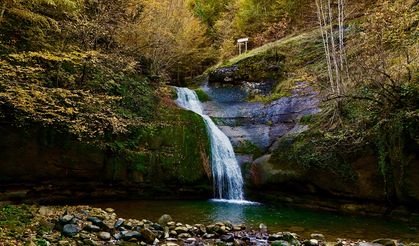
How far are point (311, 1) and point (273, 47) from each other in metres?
4.38

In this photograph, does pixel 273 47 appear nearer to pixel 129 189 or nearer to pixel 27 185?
pixel 129 189

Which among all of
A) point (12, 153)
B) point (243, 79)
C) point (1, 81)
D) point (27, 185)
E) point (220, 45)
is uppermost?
point (220, 45)

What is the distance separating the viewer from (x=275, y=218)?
9.39m

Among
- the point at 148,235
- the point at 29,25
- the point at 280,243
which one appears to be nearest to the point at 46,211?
the point at 148,235

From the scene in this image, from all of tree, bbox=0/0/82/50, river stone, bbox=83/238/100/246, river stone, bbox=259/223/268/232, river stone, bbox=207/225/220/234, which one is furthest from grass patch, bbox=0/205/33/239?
river stone, bbox=259/223/268/232

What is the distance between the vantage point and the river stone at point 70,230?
6494 mm

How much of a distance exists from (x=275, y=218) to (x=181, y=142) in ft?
16.2

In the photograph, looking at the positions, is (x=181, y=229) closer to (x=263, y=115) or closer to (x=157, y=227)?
(x=157, y=227)

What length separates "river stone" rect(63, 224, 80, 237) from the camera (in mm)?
6494

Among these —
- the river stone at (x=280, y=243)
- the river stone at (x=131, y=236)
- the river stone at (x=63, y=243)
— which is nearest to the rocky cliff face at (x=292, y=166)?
the river stone at (x=280, y=243)

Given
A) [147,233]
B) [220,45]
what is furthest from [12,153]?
[220,45]

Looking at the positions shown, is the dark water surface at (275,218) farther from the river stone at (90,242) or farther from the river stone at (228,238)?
the river stone at (90,242)

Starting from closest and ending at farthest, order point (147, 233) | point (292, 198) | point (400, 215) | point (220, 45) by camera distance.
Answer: point (147, 233) → point (400, 215) → point (292, 198) → point (220, 45)

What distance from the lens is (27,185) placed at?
10453 mm
